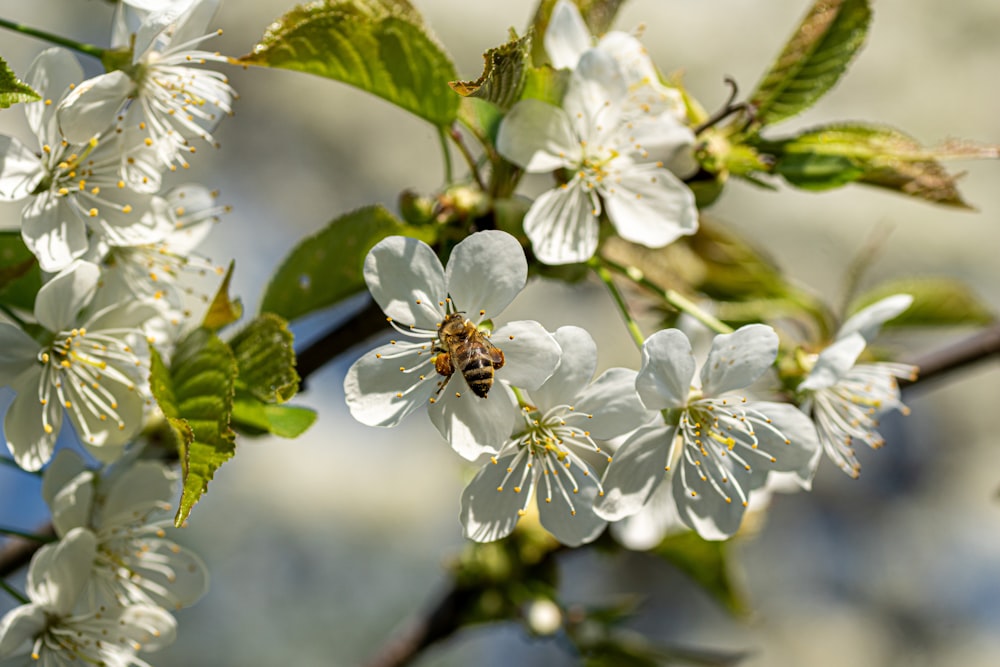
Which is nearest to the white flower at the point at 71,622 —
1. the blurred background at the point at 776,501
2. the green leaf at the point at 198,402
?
the green leaf at the point at 198,402

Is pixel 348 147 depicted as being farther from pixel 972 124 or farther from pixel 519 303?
pixel 972 124

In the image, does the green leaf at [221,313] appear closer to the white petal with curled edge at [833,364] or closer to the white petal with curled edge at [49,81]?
the white petal with curled edge at [49,81]

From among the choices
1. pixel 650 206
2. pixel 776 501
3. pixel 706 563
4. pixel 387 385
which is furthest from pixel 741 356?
pixel 776 501

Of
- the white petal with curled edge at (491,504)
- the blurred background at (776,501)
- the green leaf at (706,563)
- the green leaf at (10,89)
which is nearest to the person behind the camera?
the green leaf at (10,89)

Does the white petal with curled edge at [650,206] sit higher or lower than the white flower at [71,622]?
higher

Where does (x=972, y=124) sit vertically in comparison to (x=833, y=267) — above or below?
above

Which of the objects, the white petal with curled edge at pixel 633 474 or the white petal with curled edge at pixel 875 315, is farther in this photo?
the white petal with curled edge at pixel 875 315

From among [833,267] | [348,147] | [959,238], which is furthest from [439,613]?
[348,147]
